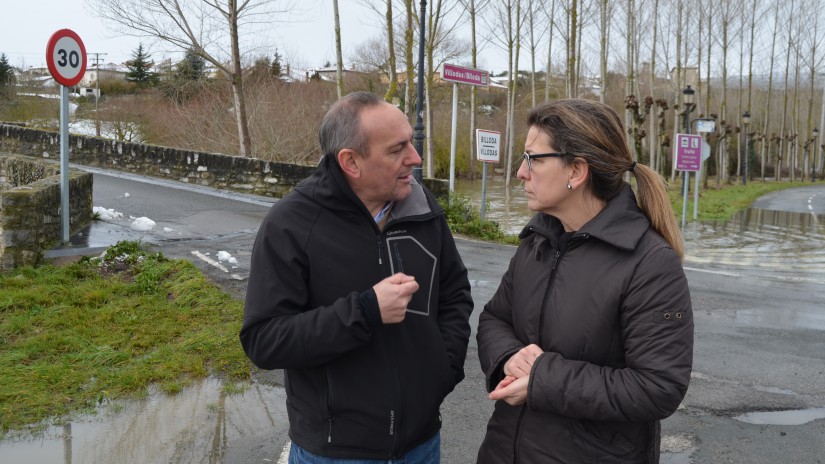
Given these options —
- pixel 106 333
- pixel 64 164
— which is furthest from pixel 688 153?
pixel 106 333

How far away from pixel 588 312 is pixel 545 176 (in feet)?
1.49

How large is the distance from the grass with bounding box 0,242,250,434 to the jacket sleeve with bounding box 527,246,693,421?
3.45m

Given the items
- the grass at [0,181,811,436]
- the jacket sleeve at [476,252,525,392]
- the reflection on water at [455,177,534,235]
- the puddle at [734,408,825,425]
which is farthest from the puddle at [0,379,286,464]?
the reflection on water at [455,177,534,235]

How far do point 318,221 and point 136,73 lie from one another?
5886cm

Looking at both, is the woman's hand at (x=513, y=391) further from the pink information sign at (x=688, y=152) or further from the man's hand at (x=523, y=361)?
the pink information sign at (x=688, y=152)

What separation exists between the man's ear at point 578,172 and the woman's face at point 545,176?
0.6 inches

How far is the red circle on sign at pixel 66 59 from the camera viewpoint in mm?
9109

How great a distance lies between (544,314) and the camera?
2.22m

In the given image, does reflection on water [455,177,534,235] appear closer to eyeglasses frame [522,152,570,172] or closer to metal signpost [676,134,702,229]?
metal signpost [676,134,702,229]

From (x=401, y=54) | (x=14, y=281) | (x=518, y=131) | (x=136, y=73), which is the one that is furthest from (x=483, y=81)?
(x=136, y=73)

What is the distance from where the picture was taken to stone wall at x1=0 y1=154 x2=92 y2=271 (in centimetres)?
793

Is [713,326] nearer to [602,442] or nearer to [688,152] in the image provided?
[602,442]

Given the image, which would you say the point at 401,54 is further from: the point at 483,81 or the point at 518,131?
the point at 483,81

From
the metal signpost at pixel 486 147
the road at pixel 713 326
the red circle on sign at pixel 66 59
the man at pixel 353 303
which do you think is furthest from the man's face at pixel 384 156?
the metal signpost at pixel 486 147
